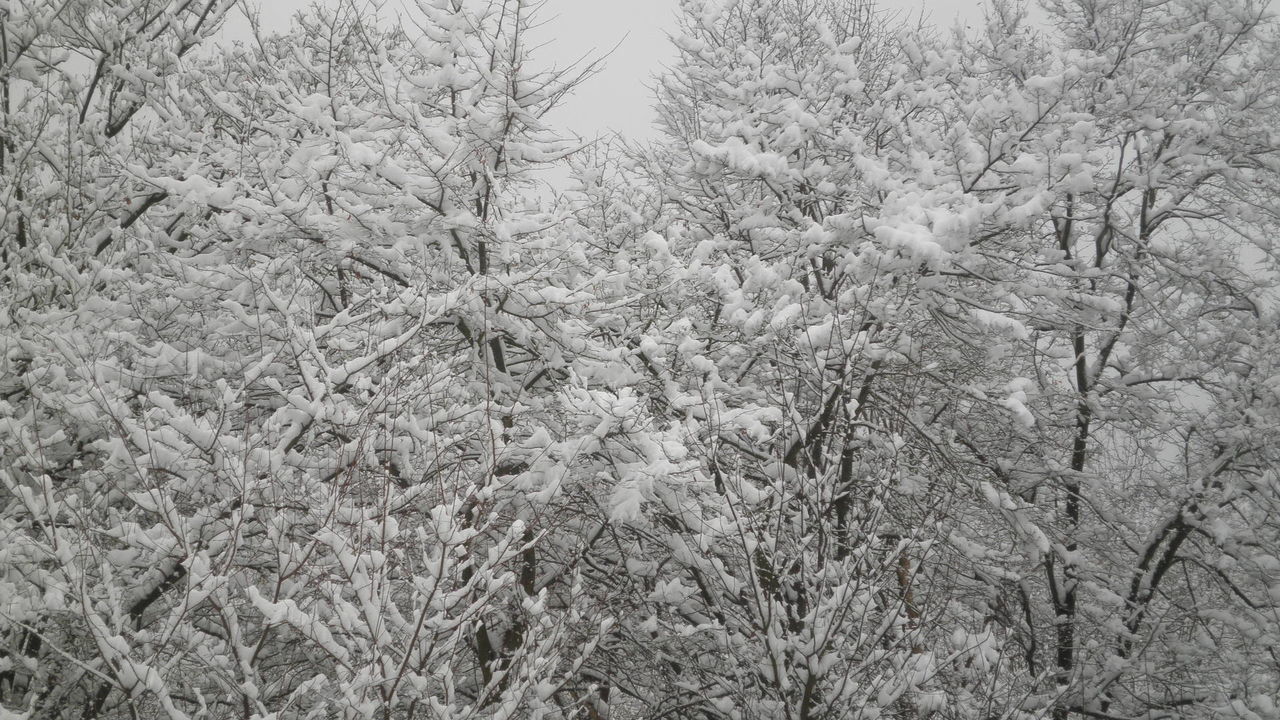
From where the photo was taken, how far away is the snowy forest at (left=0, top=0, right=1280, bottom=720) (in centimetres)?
344

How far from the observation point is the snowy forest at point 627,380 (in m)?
3.44

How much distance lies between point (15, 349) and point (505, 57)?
326 centimetres

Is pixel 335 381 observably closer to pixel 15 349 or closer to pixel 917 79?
pixel 15 349

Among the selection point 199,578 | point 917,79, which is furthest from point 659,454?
point 917,79

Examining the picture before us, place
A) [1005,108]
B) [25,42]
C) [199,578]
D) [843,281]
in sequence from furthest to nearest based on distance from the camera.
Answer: [843,281], [25,42], [1005,108], [199,578]

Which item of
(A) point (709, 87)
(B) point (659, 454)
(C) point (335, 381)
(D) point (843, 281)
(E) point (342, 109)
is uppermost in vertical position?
(A) point (709, 87)

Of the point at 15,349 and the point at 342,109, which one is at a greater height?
the point at 342,109

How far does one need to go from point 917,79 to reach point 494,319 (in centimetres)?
439

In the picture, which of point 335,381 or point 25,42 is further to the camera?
point 25,42

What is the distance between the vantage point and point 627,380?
177 inches

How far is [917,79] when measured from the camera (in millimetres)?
6266

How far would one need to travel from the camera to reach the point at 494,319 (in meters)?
4.61

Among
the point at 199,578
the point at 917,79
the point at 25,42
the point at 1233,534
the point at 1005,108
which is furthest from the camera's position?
the point at 917,79

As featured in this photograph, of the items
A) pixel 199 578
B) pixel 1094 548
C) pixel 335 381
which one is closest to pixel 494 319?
pixel 335 381
